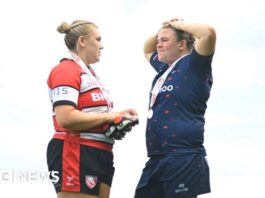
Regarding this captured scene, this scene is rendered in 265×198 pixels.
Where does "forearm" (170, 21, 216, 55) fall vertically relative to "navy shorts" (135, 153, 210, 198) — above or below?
above

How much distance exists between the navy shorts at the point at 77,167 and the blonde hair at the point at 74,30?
39.0 inches

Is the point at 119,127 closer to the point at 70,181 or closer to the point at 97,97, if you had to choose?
the point at 97,97

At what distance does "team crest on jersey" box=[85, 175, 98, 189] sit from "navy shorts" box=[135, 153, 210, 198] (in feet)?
1.99

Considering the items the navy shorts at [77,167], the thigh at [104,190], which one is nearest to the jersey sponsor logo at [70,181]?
the navy shorts at [77,167]

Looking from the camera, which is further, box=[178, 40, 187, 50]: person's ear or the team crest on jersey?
box=[178, 40, 187, 50]: person's ear

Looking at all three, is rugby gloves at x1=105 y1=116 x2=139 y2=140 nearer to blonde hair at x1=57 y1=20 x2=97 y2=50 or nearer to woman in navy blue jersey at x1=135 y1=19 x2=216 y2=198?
woman in navy blue jersey at x1=135 y1=19 x2=216 y2=198

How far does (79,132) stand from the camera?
502 cm

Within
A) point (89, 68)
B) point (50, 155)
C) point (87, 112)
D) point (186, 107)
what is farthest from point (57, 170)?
point (186, 107)

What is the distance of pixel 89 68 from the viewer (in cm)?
529

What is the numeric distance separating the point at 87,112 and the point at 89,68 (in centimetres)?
52

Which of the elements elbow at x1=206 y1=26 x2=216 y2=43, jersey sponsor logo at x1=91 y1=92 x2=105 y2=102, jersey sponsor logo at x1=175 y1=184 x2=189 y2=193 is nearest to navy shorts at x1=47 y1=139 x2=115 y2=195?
jersey sponsor logo at x1=91 y1=92 x2=105 y2=102

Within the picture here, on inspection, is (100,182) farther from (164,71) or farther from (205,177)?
(164,71)

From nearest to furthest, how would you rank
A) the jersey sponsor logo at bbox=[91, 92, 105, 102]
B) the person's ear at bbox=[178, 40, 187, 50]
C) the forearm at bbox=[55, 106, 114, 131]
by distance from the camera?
the forearm at bbox=[55, 106, 114, 131] < the jersey sponsor logo at bbox=[91, 92, 105, 102] < the person's ear at bbox=[178, 40, 187, 50]

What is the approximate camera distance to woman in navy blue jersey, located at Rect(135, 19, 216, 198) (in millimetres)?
5152
